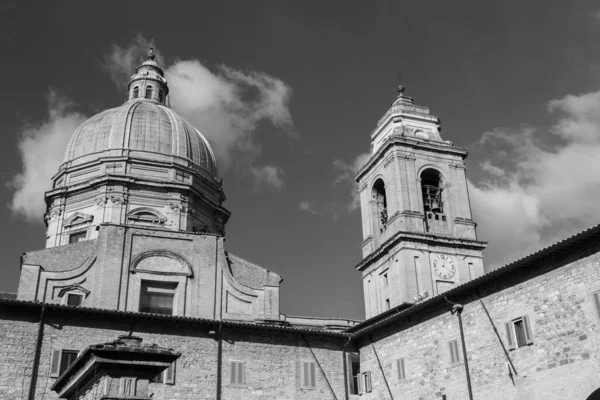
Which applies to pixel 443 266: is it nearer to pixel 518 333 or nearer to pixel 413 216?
pixel 413 216

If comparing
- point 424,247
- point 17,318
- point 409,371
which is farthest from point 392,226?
point 17,318

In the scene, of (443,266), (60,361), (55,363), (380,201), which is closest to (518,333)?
(60,361)

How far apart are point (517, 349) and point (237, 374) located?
11.0 meters

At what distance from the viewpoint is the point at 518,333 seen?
74.0 feet

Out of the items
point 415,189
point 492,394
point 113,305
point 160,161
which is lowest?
Result: point 492,394

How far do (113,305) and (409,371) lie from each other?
1433 cm

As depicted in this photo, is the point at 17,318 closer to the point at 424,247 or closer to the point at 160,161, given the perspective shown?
the point at 160,161

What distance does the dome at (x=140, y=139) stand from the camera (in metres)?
44.7

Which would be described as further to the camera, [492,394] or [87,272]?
[87,272]

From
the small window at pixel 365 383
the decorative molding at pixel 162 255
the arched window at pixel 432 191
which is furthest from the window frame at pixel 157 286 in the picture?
the arched window at pixel 432 191

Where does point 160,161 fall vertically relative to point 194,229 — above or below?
above

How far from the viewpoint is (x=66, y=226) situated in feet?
137

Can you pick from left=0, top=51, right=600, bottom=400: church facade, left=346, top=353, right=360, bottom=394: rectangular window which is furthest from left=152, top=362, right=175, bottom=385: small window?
left=346, top=353, right=360, bottom=394: rectangular window

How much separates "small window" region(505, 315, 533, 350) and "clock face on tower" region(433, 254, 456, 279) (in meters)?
16.7
